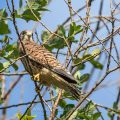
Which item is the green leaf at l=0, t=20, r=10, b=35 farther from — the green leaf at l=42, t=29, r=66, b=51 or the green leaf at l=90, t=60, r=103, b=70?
the green leaf at l=90, t=60, r=103, b=70

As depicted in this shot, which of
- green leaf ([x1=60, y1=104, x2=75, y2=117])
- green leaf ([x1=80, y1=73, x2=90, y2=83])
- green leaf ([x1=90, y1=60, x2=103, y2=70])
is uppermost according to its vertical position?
green leaf ([x1=90, y1=60, x2=103, y2=70])

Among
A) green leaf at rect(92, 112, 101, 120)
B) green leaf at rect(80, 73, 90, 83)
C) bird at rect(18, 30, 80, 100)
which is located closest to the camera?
green leaf at rect(92, 112, 101, 120)

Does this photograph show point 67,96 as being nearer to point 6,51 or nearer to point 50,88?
point 50,88

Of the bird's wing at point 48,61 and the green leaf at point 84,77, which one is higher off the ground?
the bird's wing at point 48,61

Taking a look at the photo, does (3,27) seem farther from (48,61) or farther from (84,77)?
(84,77)

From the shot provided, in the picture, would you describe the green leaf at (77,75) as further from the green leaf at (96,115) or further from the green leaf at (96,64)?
the green leaf at (96,115)

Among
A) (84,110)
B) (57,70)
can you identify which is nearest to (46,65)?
(57,70)

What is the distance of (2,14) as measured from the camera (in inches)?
185

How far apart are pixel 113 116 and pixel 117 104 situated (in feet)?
0.42

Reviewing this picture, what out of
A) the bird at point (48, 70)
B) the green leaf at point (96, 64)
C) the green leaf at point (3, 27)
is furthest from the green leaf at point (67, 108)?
the green leaf at point (3, 27)

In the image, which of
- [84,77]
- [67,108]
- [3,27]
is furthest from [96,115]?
[3,27]

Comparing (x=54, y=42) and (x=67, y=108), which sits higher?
(x=54, y=42)

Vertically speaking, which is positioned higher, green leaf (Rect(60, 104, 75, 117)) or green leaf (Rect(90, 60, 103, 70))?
green leaf (Rect(90, 60, 103, 70))

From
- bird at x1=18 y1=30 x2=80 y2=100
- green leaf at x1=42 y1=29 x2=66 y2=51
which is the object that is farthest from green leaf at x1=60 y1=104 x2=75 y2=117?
green leaf at x1=42 y1=29 x2=66 y2=51
